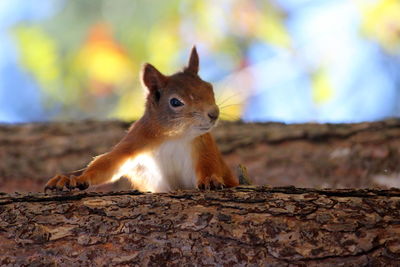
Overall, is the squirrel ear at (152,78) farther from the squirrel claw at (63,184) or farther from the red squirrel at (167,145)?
the squirrel claw at (63,184)

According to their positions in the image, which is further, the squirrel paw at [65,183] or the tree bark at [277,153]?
the tree bark at [277,153]

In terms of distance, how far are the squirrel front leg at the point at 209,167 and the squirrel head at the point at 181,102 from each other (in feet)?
0.36

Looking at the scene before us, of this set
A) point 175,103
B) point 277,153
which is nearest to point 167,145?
point 175,103

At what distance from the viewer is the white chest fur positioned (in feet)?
10.5

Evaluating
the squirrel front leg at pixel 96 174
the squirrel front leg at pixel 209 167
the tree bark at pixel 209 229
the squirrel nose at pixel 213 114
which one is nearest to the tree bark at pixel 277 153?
the squirrel front leg at pixel 209 167

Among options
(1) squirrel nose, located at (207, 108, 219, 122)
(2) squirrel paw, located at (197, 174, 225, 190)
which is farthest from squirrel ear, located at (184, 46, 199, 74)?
(2) squirrel paw, located at (197, 174, 225, 190)

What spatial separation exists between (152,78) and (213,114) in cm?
51

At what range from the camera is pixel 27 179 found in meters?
4.31

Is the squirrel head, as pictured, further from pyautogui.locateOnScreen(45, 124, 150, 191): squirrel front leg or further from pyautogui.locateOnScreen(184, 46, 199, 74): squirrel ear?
pyautogui.locateOnScreen(45, 124, 150, 191): squirrel front leg

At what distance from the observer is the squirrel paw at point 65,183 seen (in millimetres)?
2809

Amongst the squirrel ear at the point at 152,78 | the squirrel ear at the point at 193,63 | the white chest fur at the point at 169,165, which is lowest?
the white chest fur at the point at 169,165

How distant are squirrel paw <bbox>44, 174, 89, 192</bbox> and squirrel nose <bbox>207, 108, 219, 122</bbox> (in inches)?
24.2

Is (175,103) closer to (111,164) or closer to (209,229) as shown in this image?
(111,164)

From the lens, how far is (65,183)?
2.86 metres
